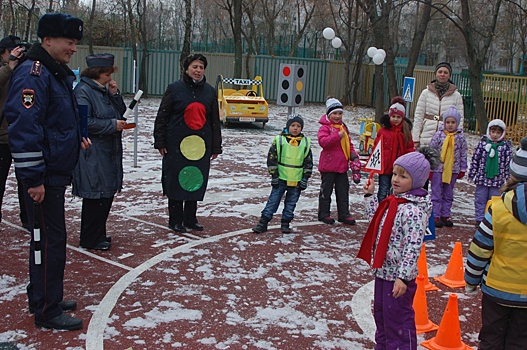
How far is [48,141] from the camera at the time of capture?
4.82 meters

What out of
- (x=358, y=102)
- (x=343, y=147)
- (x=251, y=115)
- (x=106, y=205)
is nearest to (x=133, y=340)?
(x=106, y=205)

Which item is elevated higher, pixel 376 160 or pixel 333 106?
pixel 333 106

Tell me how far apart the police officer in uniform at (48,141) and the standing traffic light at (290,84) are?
23.7ft

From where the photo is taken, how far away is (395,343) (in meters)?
4.41

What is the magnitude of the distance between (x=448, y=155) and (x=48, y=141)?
5922mm

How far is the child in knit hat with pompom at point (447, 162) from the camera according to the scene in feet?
29.1

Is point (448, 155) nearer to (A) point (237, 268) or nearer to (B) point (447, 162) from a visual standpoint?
(B) point (447, 162)

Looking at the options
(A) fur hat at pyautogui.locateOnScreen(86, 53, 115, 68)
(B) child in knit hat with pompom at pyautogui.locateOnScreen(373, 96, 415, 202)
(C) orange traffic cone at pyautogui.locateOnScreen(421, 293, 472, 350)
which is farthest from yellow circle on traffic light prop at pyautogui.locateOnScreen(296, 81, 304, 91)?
(C) orange traffic cone at pyautogui.locateOnScreen(421, 293, 472, 350)

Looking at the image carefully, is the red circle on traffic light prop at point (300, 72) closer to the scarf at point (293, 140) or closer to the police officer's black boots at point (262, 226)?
the scarf at point (293, 140)

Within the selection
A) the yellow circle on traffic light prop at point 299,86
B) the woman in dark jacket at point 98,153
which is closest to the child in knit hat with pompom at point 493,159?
Answer: the yellow circle on traffic light prop at point 299,86

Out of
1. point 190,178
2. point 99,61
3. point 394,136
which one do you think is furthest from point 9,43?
point 394,136

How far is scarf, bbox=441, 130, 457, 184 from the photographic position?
8.88 meters

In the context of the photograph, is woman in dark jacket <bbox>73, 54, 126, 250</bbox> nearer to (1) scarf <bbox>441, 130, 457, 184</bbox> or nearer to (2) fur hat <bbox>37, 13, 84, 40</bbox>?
(2) fur hat <bbox>37, 13, 84, 40</bbox>

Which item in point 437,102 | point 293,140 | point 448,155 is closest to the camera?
point 293,140
